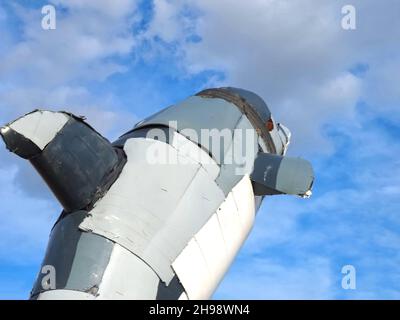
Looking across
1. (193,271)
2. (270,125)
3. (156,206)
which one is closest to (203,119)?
(270,125)

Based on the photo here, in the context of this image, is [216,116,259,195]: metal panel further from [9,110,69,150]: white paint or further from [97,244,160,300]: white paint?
[9,110,69,150]: white paint

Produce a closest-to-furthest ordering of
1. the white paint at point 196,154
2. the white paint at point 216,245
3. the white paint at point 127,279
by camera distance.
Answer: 1. the white paint at point 127,279
2. the white paint at point 216,245
3. the white paint at point 196,154

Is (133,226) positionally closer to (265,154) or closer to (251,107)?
(265,154)

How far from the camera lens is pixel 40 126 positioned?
8352mm

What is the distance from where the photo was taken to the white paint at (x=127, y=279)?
27.6 feet

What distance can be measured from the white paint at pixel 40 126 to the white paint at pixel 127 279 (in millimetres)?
1803

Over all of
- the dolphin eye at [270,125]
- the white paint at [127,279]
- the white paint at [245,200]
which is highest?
the dolphin eye at [270,125]

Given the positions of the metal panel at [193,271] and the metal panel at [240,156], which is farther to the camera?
the metal panel at [240,156]

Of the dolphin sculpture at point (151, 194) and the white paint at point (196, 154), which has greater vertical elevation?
the white paint at point (196, 154)

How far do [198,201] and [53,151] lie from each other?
2476 mm

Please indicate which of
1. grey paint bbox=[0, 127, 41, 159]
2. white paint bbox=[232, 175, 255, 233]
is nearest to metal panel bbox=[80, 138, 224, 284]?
white paint bbox=[232, 175, 255, 233]

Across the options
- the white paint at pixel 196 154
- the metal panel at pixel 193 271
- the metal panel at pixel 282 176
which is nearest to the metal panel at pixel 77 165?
the white paint at pixel 196 154

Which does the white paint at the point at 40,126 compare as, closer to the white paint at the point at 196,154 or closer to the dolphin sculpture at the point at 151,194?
the dolphin sculpture at the point at 151,194
